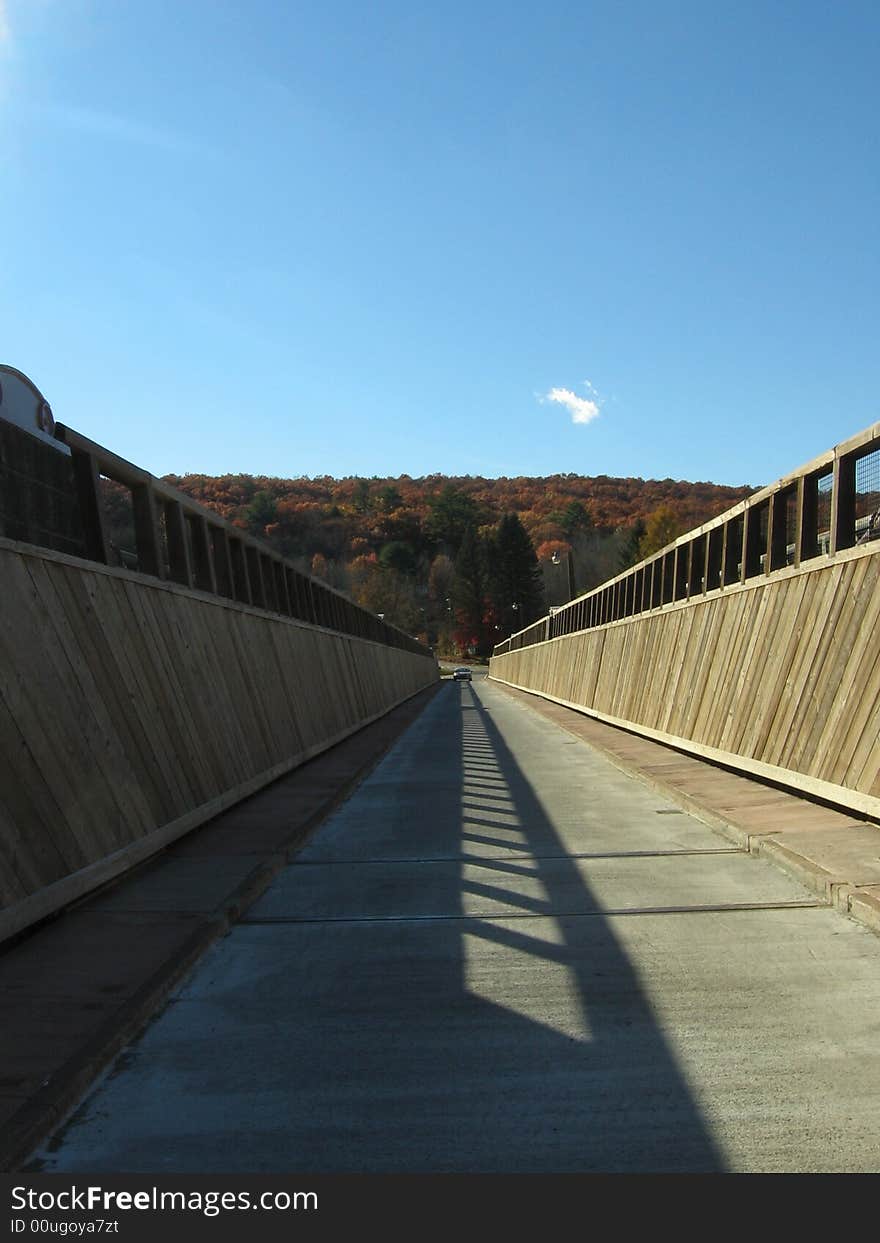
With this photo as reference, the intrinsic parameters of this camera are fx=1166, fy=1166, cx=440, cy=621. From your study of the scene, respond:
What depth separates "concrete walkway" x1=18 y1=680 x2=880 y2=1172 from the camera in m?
3.84

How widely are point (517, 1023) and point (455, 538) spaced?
173m

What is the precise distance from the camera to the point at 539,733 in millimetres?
24797

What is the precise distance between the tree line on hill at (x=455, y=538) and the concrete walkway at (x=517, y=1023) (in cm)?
10662

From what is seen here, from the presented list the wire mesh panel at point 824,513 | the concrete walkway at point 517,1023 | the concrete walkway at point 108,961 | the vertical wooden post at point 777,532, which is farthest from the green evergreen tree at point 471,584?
the concrete walkway at point 517,1023

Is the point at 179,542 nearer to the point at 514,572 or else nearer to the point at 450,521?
the point at 514,572

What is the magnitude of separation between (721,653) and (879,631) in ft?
18.2

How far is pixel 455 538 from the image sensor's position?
177m

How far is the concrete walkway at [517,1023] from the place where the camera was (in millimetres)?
3844

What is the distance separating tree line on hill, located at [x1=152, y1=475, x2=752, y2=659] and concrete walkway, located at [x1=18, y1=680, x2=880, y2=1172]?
107m

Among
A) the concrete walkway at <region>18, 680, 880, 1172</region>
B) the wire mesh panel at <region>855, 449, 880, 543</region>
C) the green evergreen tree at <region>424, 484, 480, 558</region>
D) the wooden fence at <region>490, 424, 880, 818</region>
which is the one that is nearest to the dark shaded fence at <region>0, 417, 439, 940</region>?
the concrete walkway at <region>18, 680, 880, 1172</region>

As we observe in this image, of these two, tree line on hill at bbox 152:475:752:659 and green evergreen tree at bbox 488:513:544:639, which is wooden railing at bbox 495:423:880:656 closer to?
tree line on hill at bbox 152:475:752:659

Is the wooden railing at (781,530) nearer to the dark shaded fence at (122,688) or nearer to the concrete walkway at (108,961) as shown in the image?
the concrete walkway at (108,961)

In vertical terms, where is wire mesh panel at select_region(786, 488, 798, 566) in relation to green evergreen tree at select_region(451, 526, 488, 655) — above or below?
below

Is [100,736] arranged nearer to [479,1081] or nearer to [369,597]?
[479,1081]
